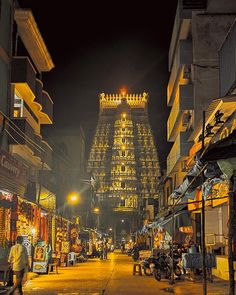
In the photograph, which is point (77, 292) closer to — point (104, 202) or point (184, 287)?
point (184, 287)

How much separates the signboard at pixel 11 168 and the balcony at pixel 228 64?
885 centimetres

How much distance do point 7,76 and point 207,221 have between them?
1204 cm

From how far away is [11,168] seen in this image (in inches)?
792

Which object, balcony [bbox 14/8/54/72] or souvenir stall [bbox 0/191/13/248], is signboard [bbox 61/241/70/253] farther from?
souvenir stall [bbox 0/191/13/248]

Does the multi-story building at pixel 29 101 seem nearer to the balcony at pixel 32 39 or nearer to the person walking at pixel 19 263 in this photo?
the balcony at pixel 32 39

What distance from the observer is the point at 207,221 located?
24.7 metres

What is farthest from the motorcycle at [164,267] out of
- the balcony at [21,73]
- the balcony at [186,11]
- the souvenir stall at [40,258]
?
the balcony at [186,11]

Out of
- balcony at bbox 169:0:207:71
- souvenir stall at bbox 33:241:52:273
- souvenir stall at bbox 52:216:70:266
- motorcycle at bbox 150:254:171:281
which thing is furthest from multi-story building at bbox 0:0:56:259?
balcony at bbox 169:0:207:71

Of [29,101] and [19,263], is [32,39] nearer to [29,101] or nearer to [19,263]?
[29,101]

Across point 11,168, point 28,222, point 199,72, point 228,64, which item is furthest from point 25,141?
point 199,72

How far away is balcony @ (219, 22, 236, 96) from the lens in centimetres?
1858

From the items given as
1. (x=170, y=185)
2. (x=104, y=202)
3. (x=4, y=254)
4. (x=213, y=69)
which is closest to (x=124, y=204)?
(x=104, y=202)

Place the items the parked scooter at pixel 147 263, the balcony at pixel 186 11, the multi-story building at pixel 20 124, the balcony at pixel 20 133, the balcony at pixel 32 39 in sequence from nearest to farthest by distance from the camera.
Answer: the multi-story building at pixel 20 124 → the parked scooter at pixel 147 263 → the balcony at pixel 20 133 → the balcony at pixel 32 39 → the balcony at pixel 186 11

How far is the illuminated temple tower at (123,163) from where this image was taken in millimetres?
128500
